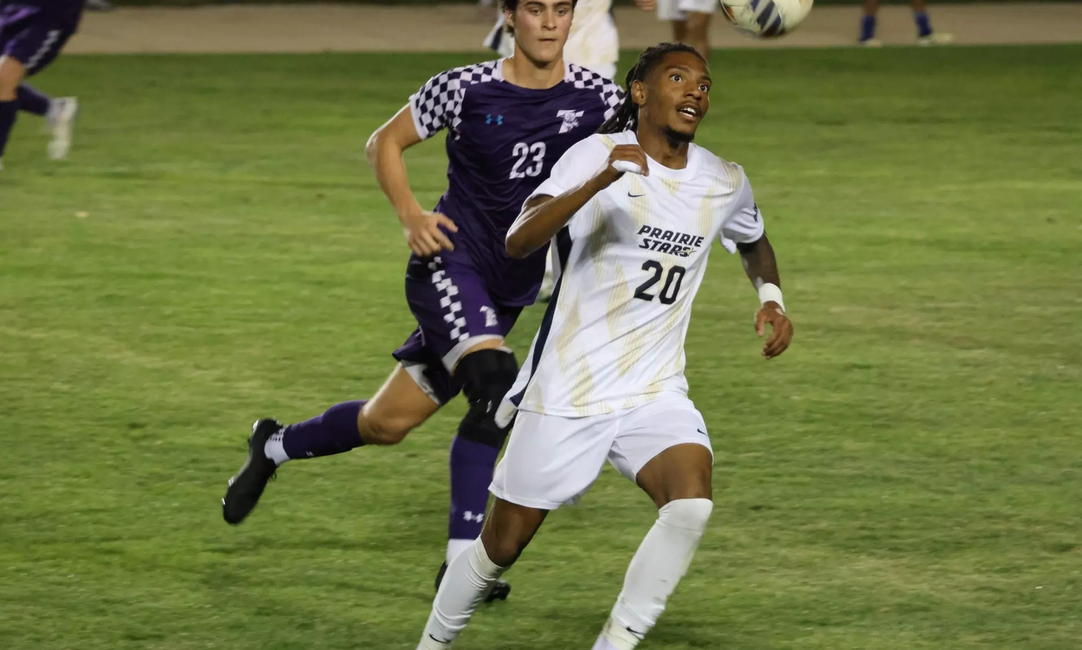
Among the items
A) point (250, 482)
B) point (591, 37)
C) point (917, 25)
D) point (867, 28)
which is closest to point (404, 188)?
point (250, 482)

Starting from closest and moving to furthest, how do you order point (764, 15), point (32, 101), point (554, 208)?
point (554, 208) → point (764, 15) → point (32, 101)

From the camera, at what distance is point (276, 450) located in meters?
5.66

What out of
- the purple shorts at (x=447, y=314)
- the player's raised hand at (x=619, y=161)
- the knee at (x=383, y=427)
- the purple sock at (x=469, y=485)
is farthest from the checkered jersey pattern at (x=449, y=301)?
the player's raised hand at (x=619, y=161)

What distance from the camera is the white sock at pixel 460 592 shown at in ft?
14.0

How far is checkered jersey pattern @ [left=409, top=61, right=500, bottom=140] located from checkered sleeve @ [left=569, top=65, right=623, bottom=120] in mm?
247

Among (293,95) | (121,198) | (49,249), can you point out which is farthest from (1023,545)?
(293,95)

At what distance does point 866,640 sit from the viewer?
476 cm

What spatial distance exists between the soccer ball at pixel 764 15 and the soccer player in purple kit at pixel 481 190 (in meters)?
0.93

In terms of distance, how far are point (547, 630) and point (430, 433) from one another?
2.06 metres

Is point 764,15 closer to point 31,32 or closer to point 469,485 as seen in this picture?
point 469,485

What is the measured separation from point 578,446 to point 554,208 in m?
0.63

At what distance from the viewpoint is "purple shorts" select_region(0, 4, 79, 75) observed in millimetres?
11227

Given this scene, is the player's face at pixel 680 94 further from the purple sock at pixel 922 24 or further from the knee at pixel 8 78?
the purple sock at pixel 922 24

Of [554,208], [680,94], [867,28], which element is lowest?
[867,28]
